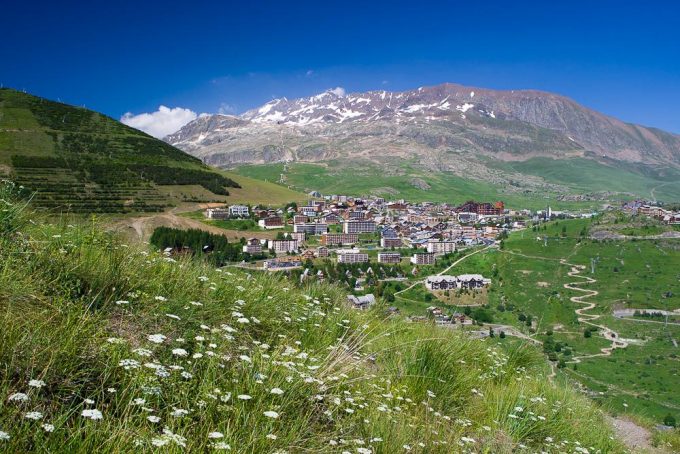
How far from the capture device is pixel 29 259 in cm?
417

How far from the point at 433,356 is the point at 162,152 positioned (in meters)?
164

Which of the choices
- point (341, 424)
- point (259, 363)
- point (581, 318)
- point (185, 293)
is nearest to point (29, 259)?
point (185, 293)

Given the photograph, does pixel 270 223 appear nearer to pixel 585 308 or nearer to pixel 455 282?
pixel 455 282

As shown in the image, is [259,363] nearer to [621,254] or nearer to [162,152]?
[621,254]

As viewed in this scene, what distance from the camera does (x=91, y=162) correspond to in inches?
4734

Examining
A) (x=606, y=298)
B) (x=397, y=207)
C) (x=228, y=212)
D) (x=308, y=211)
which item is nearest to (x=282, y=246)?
(x=228, y=212)

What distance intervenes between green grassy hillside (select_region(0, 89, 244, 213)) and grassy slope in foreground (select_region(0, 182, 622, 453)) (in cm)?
8310

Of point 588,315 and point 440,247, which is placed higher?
point 440,247

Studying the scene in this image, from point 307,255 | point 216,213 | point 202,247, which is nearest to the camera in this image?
point 202,247

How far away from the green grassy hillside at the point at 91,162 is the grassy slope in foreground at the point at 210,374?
273 ft

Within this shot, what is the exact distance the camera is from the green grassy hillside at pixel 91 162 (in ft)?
317

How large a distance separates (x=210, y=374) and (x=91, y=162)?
444ft

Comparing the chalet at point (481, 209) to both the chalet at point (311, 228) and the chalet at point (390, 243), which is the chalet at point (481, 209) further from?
the chalet at point (311, 228)

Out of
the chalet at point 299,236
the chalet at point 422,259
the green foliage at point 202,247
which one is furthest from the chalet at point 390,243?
the green foliage at point 202,247
